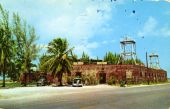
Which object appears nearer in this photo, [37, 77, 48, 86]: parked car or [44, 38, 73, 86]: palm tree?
[44, 38, 73, 86]: palm tree

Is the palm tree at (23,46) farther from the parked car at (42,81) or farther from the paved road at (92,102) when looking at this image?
the paved road at (92,102)

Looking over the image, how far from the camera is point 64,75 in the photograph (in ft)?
Answer: 240

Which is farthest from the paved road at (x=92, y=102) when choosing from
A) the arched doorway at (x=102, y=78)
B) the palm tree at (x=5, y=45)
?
the arched doorway at (x=102, y=78)

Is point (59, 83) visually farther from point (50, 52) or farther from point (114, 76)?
point (114, 76)

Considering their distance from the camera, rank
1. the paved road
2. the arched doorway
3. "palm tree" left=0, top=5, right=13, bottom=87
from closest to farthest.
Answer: the paved road
"palm tree" left=0, top=5, right=13, bottom=87
the arched doorway

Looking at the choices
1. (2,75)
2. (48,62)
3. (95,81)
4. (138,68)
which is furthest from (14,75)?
(138,68)

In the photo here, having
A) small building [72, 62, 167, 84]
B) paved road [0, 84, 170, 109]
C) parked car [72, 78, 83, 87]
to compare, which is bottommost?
paved road [0, 84, 170, 109]

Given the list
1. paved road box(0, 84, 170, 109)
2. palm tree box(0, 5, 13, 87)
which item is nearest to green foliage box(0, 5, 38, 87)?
palm tree box(0, 5, 13, 87)

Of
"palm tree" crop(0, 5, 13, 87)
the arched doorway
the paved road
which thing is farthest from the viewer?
the arched doorway

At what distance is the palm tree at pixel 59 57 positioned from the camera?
6562cm

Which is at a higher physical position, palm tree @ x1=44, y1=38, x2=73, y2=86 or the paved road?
palm tree @ x1=44, y1=38, x2=73, y2=86

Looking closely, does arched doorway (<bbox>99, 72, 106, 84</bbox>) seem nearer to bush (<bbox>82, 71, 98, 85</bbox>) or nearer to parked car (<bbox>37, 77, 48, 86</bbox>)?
bush (<bbox>82, 71, 98, 85</bbox>)

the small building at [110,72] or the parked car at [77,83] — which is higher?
the small building at [110,72]

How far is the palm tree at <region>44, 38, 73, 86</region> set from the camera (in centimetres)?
6562
